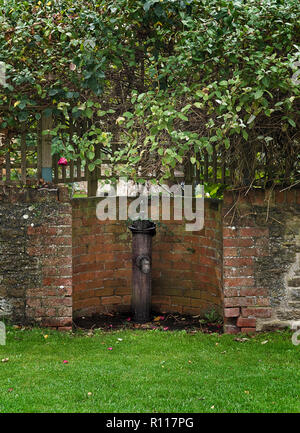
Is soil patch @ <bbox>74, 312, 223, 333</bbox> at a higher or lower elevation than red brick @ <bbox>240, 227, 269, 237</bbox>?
lower

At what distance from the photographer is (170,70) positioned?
5.18m

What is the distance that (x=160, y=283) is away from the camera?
22.6ft

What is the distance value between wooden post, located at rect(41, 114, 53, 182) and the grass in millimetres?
1612

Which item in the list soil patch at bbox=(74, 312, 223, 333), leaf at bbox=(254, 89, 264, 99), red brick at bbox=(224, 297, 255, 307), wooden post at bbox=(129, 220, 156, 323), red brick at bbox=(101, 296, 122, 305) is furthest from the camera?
red brick at bbox=(101, 296, 122, 305)

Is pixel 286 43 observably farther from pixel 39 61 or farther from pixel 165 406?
pixel 165 406

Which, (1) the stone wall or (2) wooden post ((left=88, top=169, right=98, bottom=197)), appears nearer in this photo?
(1) the stone wall

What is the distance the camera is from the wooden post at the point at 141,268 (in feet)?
21.1

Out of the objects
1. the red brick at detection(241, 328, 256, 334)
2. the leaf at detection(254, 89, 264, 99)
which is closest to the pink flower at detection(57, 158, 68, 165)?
the leaf at detection(254, 89, 264, 99)

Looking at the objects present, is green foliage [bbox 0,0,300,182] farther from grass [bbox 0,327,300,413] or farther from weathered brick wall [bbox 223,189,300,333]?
grass [bbox 0,327,300,413]

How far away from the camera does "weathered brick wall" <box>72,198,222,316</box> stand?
21.4 ft

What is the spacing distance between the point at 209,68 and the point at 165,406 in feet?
9.56

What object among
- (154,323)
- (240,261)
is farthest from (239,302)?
(154,323)

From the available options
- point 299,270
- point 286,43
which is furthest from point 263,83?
point 299,270

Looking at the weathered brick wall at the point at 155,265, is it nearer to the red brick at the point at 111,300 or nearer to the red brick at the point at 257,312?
the red brick at the point at 111,300
